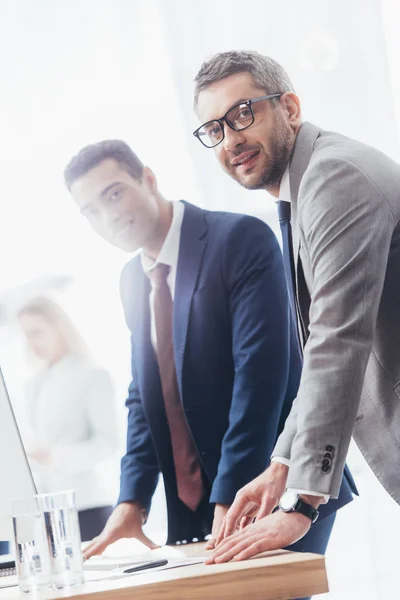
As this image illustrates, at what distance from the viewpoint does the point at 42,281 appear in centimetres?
221

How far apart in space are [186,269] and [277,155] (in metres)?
0.46

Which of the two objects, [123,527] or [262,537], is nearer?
[262,537]

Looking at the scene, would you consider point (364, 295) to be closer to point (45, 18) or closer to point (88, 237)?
point (88, 237)

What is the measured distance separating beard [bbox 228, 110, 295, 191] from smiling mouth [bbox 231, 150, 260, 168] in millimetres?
46

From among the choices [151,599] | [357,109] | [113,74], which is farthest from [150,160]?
[151,599]

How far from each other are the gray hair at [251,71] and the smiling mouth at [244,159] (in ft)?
0.57

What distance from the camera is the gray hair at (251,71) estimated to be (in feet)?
6.53

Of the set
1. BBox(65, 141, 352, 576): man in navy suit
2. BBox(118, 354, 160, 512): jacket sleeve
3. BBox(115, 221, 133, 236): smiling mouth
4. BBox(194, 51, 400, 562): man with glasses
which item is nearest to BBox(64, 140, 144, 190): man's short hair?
BBox(65, 141, 352, 576): man in navy suit

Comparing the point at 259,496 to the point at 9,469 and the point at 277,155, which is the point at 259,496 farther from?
A: the point at 277,155

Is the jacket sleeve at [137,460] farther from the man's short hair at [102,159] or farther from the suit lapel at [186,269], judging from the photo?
the man's short hair at [102,159]

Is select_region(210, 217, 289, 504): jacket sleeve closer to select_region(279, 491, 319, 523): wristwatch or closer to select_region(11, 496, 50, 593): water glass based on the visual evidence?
select_region(279, 491, 319, 523): wristwatch

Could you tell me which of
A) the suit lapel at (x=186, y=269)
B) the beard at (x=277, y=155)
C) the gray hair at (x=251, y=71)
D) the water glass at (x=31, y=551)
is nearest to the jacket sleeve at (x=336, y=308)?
the water glass at (x=31, y=551)

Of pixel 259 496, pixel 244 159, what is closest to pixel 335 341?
pixel 259 496

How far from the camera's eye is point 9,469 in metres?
1.09
